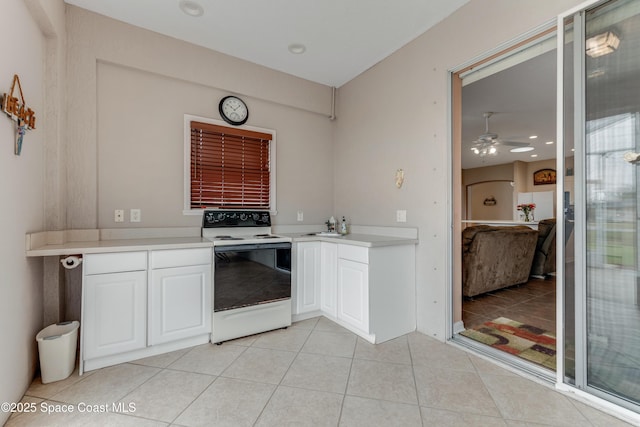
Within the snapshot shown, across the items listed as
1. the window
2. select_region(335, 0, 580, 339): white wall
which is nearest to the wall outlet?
the window

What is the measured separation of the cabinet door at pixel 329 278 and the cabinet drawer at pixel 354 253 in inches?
4.2

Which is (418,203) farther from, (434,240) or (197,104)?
(197,104)

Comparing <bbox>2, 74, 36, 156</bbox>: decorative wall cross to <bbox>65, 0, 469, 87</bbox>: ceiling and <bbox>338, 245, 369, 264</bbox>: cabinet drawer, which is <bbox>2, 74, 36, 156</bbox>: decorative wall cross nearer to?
<bbox>65, 0, 469, 87</bbox>: ceiling

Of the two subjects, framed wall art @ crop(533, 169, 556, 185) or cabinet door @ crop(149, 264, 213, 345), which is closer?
cabinet door @ crop(149, 264, 213, 345)

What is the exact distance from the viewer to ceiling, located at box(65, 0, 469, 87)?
7.47 feet

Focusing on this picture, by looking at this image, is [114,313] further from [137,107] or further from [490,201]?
[490,201]

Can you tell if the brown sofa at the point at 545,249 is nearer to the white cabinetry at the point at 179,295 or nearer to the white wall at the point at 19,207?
the white cabinetry at the point at 179,295

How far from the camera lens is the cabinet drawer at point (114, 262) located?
192 cm

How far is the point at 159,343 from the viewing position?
2.16 meters

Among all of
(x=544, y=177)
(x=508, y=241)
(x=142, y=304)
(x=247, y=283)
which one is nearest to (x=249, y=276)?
(x=247, y=283)

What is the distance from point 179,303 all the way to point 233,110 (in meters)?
2.04

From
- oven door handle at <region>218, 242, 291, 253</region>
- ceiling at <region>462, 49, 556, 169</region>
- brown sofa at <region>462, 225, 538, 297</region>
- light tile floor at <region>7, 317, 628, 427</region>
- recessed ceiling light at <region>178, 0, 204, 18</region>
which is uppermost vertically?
recessed ceiling light at <region>178, 0, 204, 18</region>

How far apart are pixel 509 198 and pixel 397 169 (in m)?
8.19

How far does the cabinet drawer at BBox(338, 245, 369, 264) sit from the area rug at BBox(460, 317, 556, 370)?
1.15 metres
